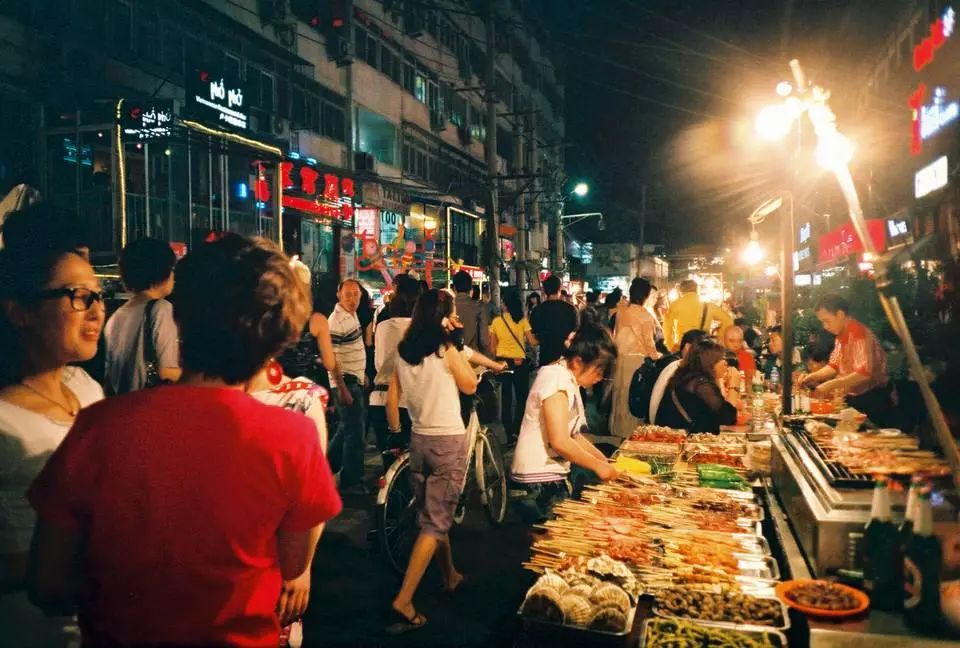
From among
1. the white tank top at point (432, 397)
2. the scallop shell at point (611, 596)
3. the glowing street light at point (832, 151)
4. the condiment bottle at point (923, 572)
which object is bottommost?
the scallop shell at point (611, 596)

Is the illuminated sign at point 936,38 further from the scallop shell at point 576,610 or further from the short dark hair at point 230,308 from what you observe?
the short dark hair at point 230,308

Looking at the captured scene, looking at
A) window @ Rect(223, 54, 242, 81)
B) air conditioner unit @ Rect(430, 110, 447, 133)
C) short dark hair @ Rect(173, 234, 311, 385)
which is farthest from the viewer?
air conditioner unit @ Rect(430, 110, 447, 133)

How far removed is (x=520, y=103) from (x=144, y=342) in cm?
4746

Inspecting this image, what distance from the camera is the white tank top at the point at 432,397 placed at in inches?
214

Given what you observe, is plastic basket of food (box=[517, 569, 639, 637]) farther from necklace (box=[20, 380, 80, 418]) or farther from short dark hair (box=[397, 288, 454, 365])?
short dark hair (box=[397, 288, 454, 365])

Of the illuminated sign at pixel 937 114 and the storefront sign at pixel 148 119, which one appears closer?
the illuminated sign at pixel 937 114

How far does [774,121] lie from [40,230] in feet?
16.1

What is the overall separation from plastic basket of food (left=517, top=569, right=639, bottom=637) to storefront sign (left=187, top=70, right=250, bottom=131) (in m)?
14.1

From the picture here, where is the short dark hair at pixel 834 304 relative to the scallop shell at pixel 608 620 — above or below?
above

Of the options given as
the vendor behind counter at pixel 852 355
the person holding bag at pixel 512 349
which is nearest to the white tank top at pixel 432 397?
the vendor behind counter at pixel 852 355

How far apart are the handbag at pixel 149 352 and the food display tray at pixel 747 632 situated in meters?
3.46

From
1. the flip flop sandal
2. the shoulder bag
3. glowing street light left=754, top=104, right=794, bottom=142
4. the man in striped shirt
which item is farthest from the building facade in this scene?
glowing street light left=754, top=104, right=794, bottom=142

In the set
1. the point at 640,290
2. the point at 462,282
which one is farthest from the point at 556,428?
the point at 640,290

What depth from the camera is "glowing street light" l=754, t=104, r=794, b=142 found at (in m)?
5.15
